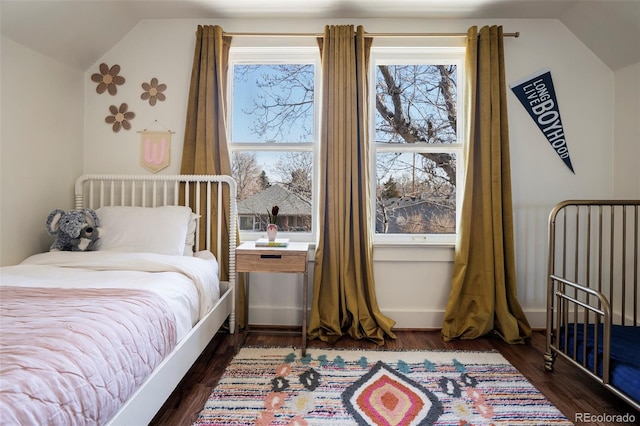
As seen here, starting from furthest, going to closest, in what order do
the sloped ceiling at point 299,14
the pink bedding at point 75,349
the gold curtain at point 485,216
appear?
1. the gold curtain at point 485,216
2. the sloped ceiling at point 299,14
3. the pink bedding at point 75,349

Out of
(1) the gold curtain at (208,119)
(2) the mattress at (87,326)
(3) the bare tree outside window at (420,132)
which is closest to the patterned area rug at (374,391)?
(2) the mattress at (87,326)

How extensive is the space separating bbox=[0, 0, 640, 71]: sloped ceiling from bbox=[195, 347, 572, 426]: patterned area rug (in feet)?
7.46

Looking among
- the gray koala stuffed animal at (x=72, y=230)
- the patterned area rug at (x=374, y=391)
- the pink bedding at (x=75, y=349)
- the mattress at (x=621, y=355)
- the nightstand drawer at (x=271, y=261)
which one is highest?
the gray koala stuffed animal at (x=72, y=230)

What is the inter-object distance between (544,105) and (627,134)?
58cm

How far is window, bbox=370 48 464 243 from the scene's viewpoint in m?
2.69

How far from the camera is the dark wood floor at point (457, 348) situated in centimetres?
159

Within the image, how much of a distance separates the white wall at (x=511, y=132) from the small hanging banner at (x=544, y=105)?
5 cm

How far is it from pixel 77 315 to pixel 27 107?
5.79ft

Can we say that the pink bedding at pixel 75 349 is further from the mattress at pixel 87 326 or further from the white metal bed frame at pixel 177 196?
the white metal bed frame at pixel 177 196

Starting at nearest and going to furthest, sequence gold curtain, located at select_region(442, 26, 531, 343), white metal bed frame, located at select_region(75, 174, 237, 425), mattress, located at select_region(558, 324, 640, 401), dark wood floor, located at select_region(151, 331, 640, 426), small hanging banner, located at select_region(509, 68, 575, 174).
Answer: mattress, located at select_region(558, 324, 640, 401)
dark wood floor, located at select_region(151, 331, 640, 426)
white metal bed frame, located at select_region(75, 174, 237, 425)
gold curtain, located at select_region(442, 26, 531, 343)
small hanging banner, located at select_region(509, 68, 575, 174)

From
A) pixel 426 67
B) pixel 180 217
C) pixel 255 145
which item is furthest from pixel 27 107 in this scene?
pixel 426 67

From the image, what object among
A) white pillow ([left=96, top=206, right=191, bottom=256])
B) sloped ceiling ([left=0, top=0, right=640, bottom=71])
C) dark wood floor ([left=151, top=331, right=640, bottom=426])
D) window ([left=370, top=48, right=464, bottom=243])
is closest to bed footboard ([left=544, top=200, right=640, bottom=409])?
dark wood floor ([left=151, top=331, right=640, bottom=426])

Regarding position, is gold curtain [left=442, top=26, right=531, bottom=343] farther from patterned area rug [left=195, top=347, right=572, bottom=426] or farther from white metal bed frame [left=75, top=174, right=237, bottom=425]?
white metal bed frame [left=75, top=174, right=237, bottom=425]

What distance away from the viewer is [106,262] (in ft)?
5.92
